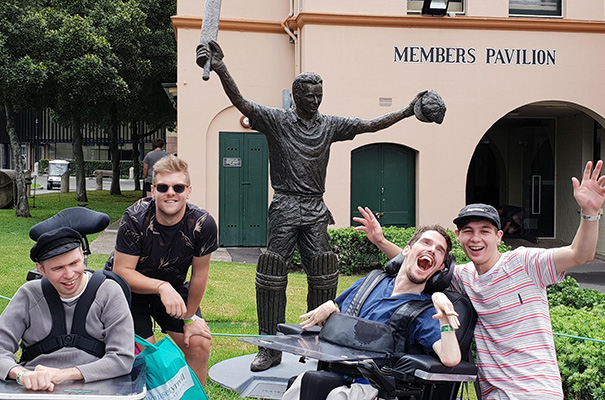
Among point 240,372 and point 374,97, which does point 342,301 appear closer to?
point 240,372

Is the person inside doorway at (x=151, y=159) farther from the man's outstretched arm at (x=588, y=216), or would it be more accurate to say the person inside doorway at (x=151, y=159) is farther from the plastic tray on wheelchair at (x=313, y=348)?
the man's outstretched arm at (x=588, y=216)

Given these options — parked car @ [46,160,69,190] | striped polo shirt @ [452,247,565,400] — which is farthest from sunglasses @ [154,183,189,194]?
parked car @ [46,160,69,190]

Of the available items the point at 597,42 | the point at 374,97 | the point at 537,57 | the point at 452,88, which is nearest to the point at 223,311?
the point at 374,97

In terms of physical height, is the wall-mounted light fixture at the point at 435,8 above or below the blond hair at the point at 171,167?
above

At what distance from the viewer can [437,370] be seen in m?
3.34

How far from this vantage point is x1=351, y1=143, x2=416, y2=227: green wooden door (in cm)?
1315

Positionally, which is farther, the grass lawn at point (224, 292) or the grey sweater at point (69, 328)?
the grass lawn at point (224, 292)

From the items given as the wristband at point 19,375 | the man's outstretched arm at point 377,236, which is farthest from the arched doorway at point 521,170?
the wristband at point 19,375

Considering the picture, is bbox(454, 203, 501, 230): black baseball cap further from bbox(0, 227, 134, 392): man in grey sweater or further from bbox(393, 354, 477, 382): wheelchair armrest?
bbox(0, 227, 134, 392): man in grey sweater

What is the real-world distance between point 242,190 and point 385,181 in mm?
2845

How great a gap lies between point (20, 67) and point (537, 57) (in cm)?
1123

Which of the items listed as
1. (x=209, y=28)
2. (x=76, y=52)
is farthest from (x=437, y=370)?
(x=76, y=52)

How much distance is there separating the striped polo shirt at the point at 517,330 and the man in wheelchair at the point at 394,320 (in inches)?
10.6

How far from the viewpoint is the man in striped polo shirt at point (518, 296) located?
334 centimetres
